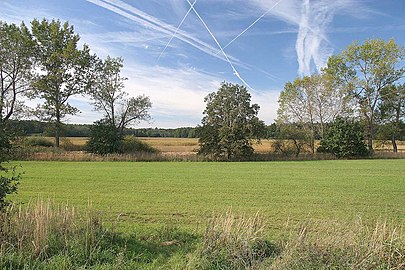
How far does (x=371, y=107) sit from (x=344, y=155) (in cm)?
1016

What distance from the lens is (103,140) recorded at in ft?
132

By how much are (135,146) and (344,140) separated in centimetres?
2887

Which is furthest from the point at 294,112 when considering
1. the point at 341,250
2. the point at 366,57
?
the point at 341,250

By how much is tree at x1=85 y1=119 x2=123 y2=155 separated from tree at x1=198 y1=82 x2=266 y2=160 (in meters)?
10.9

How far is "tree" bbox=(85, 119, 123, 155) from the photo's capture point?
40094mm

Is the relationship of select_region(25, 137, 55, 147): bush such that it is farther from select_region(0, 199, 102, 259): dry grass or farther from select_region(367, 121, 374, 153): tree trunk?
select_region(367, 121, 374, 153): tree trunk

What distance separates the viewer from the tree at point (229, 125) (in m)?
43.9

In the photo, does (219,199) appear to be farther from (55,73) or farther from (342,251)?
(55,73)

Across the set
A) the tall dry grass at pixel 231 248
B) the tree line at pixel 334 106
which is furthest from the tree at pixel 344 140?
the tall dry grass at pixel 231 248

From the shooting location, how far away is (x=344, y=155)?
4572 cm

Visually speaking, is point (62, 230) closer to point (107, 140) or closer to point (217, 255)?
point (217, 255)

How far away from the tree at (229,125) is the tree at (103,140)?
430 inches

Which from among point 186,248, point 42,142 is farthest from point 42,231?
point 42,142

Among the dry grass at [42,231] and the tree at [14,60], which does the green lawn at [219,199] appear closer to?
the dry grass at [42,231]
